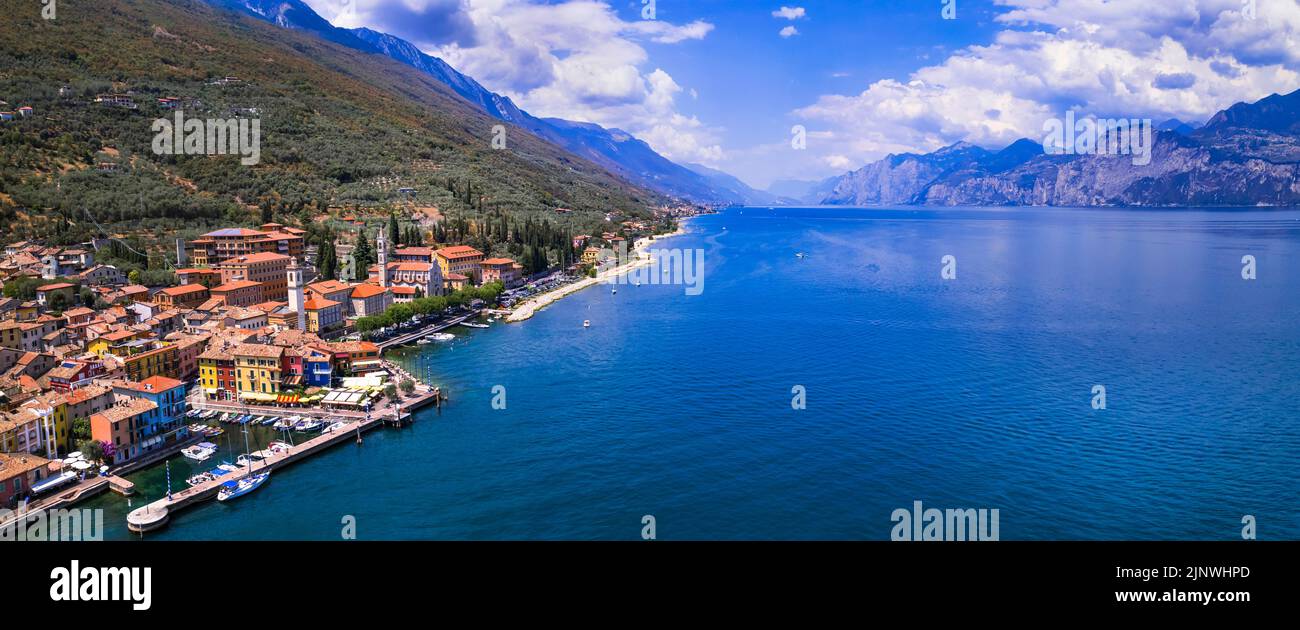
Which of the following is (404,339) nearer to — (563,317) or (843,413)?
(563,317)

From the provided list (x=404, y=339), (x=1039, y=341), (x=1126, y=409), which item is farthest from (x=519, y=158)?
(x=1126, y=409)

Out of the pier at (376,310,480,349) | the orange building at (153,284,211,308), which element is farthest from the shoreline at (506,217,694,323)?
the orange building at (153,284,211,308)

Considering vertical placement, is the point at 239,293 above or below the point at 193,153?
below

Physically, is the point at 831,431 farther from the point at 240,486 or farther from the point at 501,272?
the point at 501,272

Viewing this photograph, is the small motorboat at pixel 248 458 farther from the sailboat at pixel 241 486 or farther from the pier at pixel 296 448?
the sailboat at pixel 241 486

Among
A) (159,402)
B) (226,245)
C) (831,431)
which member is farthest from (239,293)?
(831,431)
